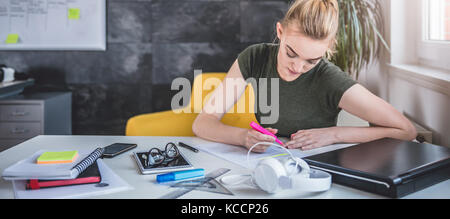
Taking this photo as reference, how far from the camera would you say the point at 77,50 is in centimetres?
327

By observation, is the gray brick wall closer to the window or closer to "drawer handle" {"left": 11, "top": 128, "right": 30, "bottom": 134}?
"drawer handle" {"left": 11, "top": 128, "right": 30, "bottom": 134}

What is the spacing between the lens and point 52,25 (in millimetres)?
3234

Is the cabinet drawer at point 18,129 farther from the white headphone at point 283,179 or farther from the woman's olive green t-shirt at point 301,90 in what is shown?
the white headphone at point 283,179

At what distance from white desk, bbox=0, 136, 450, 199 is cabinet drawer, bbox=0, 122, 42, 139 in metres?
1.64

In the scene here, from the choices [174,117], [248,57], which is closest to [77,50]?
[174,117]

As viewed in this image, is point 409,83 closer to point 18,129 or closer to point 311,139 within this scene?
point 311,139

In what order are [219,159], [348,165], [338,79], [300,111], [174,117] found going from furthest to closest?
[174,117], [300,111], [338,79], [219,159], [348,165]

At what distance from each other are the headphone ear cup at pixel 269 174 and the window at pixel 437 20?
1.33 metres

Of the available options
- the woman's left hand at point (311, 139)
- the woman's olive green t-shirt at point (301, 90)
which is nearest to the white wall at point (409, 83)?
the woman's olive green t-shirt at point (301, 90)

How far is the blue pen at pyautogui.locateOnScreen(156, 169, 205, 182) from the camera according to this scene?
93 cm

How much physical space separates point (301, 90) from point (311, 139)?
1.24 feet

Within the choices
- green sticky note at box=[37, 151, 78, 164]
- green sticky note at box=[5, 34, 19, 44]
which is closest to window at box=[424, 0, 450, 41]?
green sticky note at box=[37, 151, 78, 164]

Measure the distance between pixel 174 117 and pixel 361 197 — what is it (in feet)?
4.58

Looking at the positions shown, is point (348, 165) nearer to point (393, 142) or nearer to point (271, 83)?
point (393, 142)
